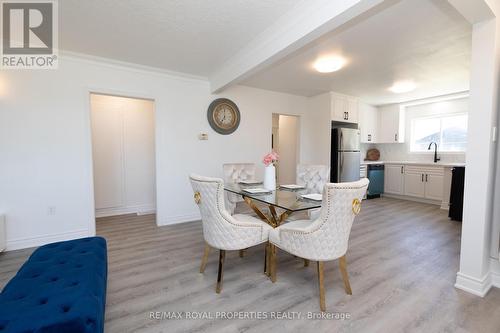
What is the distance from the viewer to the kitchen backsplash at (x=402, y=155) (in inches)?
198

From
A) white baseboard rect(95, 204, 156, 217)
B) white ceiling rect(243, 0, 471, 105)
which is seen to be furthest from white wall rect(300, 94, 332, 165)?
white baseboard rect(95, 204, 156, 217)

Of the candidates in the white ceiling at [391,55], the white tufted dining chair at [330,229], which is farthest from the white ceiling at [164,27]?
the white tufted dining chair at [330,229]

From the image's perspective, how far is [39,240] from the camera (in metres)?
2.83

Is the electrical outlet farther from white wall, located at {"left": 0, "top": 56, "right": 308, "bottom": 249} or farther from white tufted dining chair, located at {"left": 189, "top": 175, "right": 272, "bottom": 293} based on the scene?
white tufted dining chair, located at {"left": 189, "top": 175, "right": 272, "bottom": 293}

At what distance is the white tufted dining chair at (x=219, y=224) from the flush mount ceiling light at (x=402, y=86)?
390 centimetres

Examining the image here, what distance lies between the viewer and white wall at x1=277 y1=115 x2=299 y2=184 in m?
6.01

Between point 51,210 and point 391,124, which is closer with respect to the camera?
point 51,210

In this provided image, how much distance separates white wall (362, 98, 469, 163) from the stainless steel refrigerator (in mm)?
1331

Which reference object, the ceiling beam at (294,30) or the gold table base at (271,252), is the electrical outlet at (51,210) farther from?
the ceiling beam at (294,30)

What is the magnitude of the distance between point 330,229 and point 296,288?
70 centimetres

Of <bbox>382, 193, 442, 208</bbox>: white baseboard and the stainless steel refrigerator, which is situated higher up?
the stainless steel refrigerator

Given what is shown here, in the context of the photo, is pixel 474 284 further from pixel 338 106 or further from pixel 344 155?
pixel 338 106

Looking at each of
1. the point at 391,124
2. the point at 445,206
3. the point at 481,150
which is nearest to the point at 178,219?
the point at 481,150

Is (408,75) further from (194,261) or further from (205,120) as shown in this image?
(194,261)
